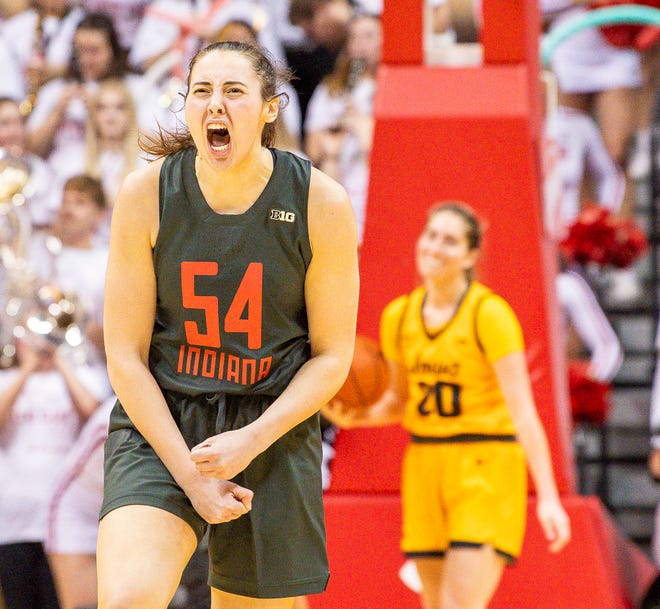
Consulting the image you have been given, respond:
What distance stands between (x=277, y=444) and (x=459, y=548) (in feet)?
6.19

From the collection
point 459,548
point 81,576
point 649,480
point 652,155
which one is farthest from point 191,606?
point 652,155

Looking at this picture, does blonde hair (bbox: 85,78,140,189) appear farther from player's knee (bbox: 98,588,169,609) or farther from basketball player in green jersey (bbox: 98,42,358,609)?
player's knee (bbox: 98,588,169,609)

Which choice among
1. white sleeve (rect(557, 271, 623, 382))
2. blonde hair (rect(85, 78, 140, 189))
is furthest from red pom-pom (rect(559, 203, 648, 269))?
A: blonde hair (rect(85, 78, 140, 189))

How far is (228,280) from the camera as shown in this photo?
2.90m

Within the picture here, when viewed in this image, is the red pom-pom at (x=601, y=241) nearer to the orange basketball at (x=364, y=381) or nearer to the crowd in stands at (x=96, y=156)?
the crowd in stands at (x=96, y=156)

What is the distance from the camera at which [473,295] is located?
4852 millimetres

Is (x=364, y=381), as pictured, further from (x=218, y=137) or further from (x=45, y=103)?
(x=45, y=103)

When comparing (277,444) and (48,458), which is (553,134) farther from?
(277,444)

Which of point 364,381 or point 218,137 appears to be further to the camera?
Result: point 364,381

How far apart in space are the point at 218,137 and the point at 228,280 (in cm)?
34

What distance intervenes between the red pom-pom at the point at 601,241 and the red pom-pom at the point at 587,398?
94cm

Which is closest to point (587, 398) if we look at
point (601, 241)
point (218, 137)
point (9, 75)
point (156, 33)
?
point (601, 241)

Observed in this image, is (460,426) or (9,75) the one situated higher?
(9,75)

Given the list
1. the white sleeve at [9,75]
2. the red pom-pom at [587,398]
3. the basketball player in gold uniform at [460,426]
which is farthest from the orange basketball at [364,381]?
the white sleeve at [9,75]
